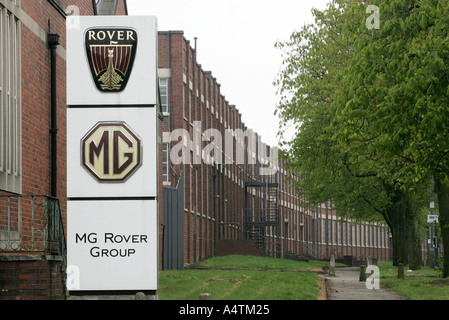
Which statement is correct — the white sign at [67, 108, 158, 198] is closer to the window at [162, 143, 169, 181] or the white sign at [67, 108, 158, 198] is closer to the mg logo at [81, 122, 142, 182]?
the mg logo at [81, 122, 142, 182]

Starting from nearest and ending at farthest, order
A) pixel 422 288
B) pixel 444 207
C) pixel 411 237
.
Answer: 1. pixel 422 288
2. pixel 444 207
3. pixel 411 237

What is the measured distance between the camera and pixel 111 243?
234 inches

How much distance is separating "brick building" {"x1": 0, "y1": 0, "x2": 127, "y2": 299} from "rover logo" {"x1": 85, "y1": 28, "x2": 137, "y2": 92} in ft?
15.3

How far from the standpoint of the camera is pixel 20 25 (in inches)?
561

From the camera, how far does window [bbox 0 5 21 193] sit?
13.4 m

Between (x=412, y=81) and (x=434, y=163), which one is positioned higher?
(x=412, y=81)

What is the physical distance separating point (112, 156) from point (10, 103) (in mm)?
8428

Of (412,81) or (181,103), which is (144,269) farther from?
(181,103)

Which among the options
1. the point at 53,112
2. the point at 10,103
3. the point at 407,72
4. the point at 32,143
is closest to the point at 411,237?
the point at 407,72

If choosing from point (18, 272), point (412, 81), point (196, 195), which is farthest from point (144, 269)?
point (196, 195)

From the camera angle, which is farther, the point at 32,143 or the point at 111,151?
the point at 32,143

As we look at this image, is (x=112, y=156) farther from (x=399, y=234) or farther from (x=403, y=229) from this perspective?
(x=399, y=234)

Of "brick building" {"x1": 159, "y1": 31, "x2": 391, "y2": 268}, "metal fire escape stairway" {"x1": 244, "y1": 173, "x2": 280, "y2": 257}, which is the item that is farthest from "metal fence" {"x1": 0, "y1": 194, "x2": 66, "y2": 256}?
"metal fire escape stairway" {"x1": 244, "y1": 173, "x2": 280, "y2": 257}
